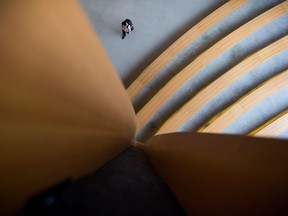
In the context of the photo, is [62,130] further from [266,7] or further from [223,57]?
[266,7]

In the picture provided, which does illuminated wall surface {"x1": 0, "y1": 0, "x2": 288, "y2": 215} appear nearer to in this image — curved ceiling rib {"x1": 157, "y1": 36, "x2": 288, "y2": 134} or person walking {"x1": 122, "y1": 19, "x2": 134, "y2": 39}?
curved ceiling rib {"x1": 157, "y1": 36, "x2": 288, "y2": 134}

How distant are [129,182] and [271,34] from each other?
5276 millimetres

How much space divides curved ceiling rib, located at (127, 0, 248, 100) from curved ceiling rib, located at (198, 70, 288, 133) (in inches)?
60.7

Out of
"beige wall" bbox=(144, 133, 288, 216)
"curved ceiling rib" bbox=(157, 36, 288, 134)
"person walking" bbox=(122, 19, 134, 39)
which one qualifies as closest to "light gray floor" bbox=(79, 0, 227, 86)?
"person walking" bbox=(122, 19, 134, 39)

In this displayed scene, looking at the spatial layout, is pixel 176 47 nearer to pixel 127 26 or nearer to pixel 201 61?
pixel 201 61

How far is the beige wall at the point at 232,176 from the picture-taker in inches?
33.5

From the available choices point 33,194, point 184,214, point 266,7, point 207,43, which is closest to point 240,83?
point 207,43

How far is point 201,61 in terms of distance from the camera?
5.23m

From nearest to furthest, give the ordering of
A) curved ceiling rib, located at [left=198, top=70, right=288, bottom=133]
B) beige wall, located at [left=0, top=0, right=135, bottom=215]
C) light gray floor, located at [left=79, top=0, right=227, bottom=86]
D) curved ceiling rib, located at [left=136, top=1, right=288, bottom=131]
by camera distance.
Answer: beige wall, located at [left=0, top=0, right=135, bottom=215]
curved ceiling rib, located at [left=198, top=70, right=288, bottom=133]
curved ceiling rib, located at [left=136, top=1, right=288, bottom=131]
light gray floor, located at [left=79, top=0, right=227, bottom=86]

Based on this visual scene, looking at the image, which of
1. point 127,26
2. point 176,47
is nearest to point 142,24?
point 127,26

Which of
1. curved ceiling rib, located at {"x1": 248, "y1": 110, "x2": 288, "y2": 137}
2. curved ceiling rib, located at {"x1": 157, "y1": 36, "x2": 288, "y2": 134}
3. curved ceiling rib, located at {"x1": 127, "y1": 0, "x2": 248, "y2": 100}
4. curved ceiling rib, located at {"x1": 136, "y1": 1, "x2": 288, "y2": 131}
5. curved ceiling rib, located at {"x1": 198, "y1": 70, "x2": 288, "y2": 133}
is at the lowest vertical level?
curved ceiling rib, located at {"x1": 248, "y1": 110, "x2": 288, "y2": 137}

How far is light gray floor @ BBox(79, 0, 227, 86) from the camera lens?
5.54 m

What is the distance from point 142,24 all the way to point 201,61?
1.51 meters

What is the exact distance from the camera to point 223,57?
5.28m
